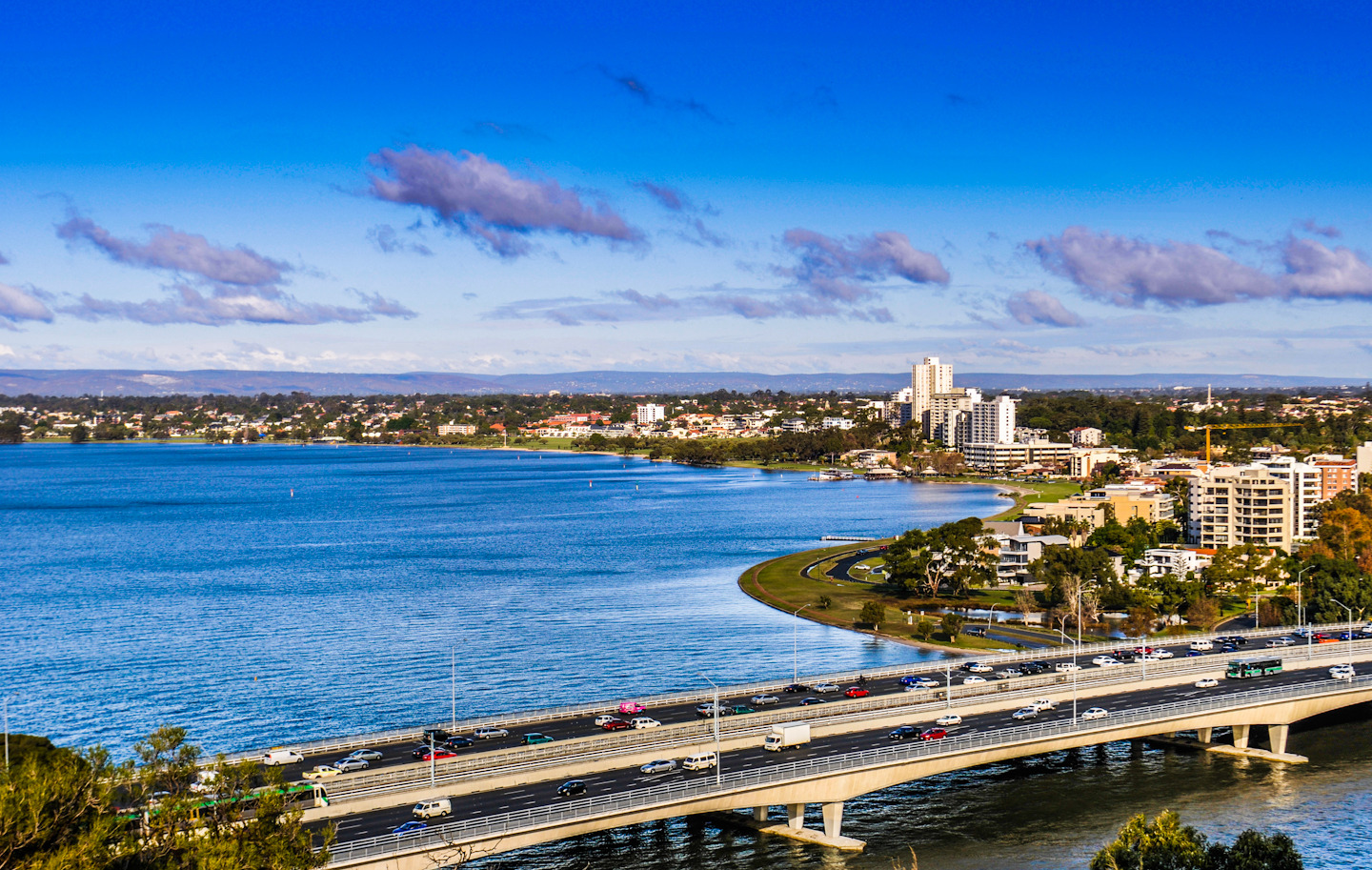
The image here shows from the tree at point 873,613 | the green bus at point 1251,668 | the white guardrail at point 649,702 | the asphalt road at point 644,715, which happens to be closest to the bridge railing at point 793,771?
the green bus at point 1251,668

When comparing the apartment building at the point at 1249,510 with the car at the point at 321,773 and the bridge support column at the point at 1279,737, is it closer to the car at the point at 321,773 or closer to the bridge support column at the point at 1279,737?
the bridge support column at the point at 1279,737

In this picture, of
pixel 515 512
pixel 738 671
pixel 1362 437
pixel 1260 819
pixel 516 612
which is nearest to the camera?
pixel 1260 819

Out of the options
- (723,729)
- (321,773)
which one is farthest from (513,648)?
(321,773)

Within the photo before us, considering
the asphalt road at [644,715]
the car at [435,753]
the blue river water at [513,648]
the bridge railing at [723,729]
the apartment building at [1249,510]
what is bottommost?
the blue river water at [513,648]

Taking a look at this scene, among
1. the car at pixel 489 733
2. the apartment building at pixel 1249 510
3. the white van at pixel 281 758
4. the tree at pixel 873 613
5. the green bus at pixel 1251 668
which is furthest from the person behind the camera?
the apartment building at pixel 1249 510

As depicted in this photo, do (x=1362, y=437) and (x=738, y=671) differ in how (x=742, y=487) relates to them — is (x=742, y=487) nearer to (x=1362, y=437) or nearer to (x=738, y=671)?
(x=1362, y=437)

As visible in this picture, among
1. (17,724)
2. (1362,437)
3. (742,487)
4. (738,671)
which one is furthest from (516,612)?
(1362,437)

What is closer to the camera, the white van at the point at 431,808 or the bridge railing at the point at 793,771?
the bridge railing at the point at 793,771
